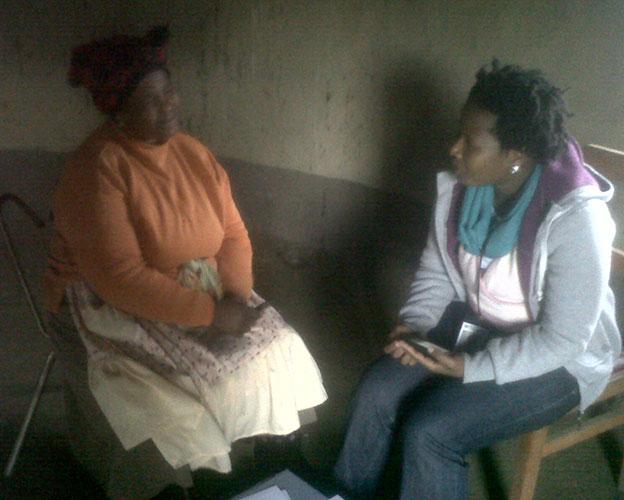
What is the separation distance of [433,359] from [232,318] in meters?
0.50

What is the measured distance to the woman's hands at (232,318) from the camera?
142cm

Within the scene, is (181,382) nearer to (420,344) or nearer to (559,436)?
(420,344)

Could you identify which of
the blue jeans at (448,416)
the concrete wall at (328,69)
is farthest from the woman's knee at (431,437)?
the concrete wall at (328,69)

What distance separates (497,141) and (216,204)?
0.68 metres

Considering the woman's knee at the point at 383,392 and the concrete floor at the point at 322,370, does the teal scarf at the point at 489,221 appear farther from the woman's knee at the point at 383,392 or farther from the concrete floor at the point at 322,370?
the concrete floor at the point at 322,370

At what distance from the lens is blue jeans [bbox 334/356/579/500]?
1.40 metres

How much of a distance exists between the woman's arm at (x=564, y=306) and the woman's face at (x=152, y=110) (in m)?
0.87

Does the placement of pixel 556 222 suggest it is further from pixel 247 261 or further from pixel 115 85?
pixel 115 85

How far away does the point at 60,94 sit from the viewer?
4.90ft

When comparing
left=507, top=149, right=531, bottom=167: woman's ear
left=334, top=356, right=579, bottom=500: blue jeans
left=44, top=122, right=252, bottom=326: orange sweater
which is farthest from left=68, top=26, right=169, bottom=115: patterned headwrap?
left=334, top=356, right=579, bottom=500: blue jeans

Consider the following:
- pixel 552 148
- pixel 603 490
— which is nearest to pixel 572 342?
pixel 552 148

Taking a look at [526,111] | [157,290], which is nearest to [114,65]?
[157,290]

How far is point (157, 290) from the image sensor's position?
134cm

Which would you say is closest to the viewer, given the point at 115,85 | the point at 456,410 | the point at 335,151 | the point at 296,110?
the point at 115,85
